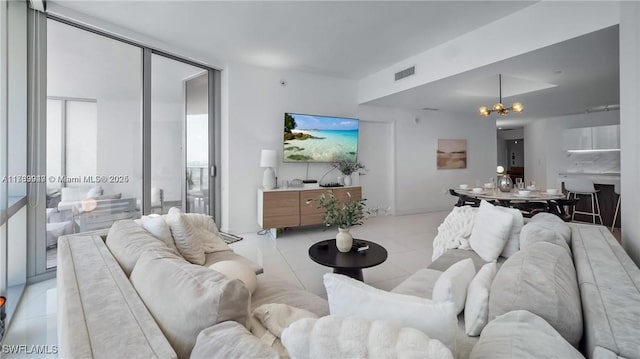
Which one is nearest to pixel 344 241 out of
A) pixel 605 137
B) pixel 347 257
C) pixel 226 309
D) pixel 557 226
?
pixel 347 257

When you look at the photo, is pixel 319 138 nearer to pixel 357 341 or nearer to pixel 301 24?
pixel 301 24

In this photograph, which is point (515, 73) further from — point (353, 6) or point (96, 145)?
point (96, 145)

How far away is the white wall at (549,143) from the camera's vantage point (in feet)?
23.4

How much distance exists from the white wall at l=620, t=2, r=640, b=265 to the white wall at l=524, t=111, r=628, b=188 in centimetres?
680

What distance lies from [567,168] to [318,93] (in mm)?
6947

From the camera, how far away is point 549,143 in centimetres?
805

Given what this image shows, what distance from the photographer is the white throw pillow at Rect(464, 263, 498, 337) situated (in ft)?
3.99

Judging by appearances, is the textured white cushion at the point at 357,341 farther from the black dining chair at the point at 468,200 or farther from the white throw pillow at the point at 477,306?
the black dining chair at the point at 468,200

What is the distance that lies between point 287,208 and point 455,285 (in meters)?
3.42

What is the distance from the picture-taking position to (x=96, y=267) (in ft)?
4.17

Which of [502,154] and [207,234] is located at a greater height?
[502,154]

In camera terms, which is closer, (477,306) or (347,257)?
(477,306)

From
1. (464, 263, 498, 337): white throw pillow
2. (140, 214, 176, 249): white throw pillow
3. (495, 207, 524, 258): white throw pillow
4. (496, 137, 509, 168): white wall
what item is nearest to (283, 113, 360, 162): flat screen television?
(140, 214, 176, 249): white throw pillow

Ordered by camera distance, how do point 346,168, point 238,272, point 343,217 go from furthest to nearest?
1. point 346,168
2. point 343,217
3. point 238,272
